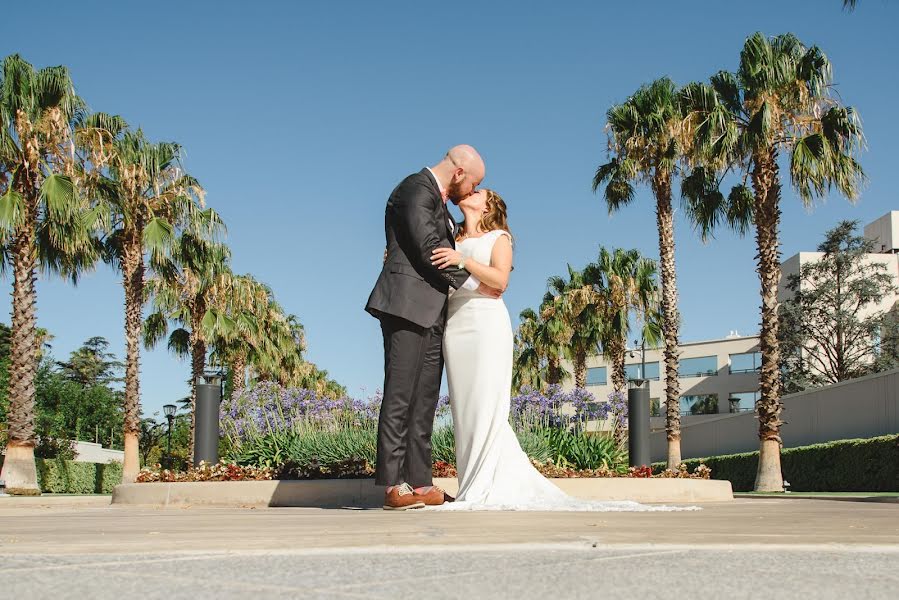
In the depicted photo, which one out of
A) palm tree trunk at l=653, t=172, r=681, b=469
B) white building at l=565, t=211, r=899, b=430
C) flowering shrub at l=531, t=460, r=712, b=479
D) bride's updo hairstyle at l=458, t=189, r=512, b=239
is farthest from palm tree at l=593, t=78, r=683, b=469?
white building at l=565, t=211, r=899, b=430

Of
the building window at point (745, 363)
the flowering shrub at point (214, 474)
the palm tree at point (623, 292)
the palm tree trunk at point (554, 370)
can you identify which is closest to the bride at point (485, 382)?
the flowering shrub at point (214, 474)

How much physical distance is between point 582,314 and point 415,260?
2983cm

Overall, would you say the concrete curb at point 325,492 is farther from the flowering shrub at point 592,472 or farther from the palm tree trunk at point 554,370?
the palm tree trunk at point 554,370

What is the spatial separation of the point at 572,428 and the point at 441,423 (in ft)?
8.54

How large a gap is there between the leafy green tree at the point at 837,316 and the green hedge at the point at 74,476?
30.7 m

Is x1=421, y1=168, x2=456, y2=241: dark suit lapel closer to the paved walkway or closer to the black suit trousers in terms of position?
the black suit trousers

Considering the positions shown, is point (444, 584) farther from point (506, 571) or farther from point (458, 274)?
point (458, 274)

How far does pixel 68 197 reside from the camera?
1923 centimetres

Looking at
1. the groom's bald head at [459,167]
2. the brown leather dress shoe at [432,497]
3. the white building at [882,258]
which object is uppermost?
the white building at [882,258]

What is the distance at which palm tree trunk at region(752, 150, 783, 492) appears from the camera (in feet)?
65.1

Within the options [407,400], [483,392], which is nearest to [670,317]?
[483,392]

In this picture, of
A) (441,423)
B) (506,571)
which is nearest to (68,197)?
(441,423)

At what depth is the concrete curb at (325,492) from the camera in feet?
23.8

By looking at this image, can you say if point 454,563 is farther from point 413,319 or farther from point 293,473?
point 293,473
